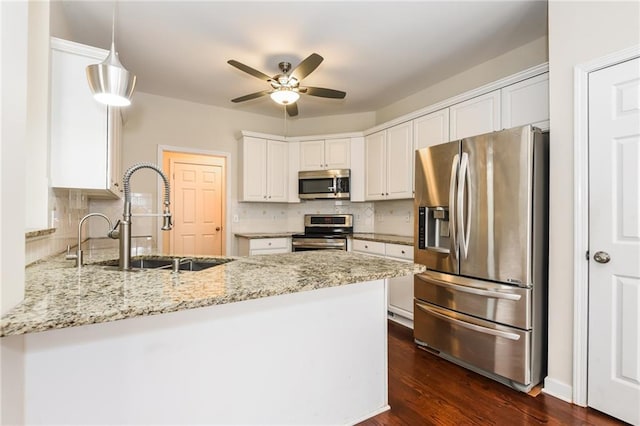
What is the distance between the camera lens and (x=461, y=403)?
1.91 meters

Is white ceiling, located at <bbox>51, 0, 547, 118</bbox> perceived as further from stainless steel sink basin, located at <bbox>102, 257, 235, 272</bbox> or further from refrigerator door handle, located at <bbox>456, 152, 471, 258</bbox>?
stainless steel sink basin, located at <bbox>102, 257, 235, 272</bbox>

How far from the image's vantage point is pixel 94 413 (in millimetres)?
1023

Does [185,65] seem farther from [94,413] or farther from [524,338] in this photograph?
[524,338]

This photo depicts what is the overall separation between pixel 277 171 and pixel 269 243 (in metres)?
1.03

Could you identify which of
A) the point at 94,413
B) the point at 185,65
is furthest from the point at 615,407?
the point at 185,65

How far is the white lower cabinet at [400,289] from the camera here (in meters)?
3.14

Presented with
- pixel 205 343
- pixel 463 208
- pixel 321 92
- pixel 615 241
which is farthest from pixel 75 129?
pixel 615 241

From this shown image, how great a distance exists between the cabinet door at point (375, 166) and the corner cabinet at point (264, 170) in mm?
1129

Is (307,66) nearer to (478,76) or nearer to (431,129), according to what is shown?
(431,129)

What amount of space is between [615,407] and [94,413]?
2509 mm

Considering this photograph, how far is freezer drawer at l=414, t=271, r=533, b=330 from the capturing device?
2023 millimetres

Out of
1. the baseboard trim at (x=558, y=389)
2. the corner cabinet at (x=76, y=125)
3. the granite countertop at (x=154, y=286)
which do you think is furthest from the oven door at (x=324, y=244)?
the corner cabinet at (x=76, y=125)

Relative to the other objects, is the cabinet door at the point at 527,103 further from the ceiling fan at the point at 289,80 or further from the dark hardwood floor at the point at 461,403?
the dark hardwood floor at the point at 461,403

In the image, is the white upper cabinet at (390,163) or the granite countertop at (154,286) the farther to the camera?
the white upper cabinet at (390,163)
